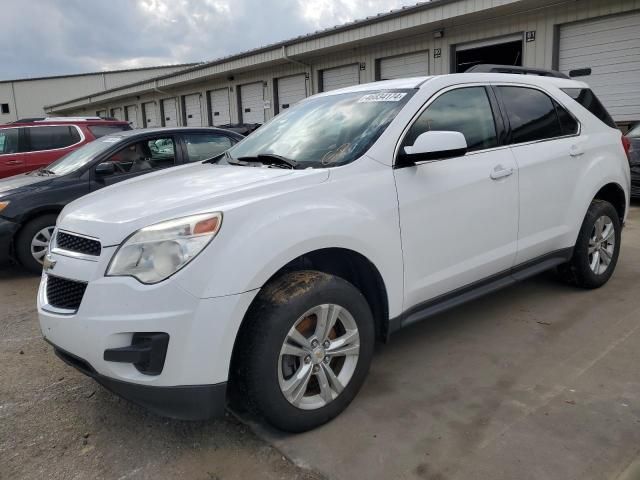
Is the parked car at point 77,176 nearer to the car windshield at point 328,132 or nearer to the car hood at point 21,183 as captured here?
the car hood at point 21,183

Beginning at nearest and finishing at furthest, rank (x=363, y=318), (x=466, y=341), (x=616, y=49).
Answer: (x=363, y=318) < (x=466, y=341) < (x=616, y=49)

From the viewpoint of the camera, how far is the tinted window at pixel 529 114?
3730mm

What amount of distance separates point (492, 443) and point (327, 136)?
1907 millimetres

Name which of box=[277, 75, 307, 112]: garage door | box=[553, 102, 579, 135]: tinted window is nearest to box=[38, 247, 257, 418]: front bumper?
box=[553, 102, 579, 135]: tinted window

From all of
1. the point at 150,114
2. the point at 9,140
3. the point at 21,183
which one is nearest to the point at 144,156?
the point at 21,183

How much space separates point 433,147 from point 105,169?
14.7 feet

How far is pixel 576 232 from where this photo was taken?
Answer: 13.6 ft

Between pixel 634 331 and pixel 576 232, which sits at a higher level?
pixel 576 232

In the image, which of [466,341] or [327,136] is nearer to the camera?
[327,136]

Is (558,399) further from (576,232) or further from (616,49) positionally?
(616,49)

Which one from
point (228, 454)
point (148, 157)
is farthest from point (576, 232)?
point (148, 157)

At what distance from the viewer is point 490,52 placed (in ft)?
43.4

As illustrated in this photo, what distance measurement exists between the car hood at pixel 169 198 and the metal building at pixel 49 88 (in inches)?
2026

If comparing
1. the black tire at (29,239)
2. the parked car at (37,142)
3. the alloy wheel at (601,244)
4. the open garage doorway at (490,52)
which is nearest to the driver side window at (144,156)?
the black tire at (29,239)
